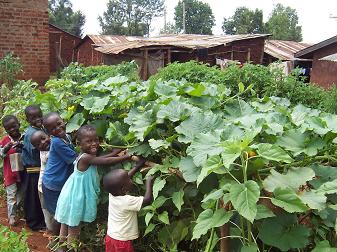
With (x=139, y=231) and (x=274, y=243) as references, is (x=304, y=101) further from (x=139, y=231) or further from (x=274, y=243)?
(x=274, y=243)

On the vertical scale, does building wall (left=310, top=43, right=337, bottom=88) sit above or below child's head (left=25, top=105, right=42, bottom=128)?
above

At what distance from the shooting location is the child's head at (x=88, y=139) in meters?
2.99

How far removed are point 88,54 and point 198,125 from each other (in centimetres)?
1904

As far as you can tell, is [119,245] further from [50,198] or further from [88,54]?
[88,54]

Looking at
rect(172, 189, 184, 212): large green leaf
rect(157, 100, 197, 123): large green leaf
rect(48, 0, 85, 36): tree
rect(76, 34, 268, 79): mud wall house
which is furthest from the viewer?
rect(48, 0, 85, 36): tree

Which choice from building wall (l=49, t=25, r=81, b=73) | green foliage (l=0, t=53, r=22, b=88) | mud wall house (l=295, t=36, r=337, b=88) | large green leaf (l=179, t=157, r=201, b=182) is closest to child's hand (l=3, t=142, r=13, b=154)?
large green leaf (l=179, t=157, r=201, b=182)

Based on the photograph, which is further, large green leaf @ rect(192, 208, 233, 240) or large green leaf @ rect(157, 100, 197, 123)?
large green leaf @ rect(157, 100, 197, 123)

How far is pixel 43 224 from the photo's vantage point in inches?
163

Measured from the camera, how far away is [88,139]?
9.80 feet

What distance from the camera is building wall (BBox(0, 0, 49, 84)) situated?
9.05 metres

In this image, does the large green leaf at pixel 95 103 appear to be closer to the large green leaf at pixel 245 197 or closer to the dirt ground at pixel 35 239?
the dirt ground at pixel 35 239

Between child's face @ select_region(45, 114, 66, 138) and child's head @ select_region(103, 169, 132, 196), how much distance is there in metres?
0.85

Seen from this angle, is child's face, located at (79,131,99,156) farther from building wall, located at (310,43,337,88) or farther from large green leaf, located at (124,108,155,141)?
building wall, located at (310,43,337,88)

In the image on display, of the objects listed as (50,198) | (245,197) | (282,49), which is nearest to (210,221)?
(245,197)
